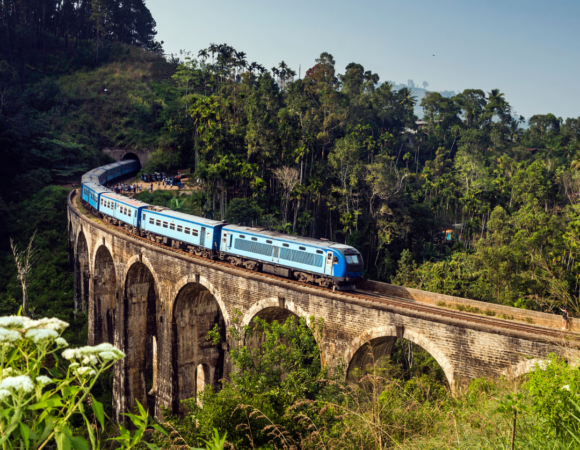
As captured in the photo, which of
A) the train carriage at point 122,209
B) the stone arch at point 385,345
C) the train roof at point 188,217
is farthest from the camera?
the train carriage at point 122,209

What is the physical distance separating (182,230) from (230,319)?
932cm

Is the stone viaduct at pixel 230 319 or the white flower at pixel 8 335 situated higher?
the white flower at pixel 8 335

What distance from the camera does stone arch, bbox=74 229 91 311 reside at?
138ft

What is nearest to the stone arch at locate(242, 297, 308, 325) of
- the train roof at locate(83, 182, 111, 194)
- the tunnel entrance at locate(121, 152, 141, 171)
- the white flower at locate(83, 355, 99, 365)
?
the white flower at locate(83, 355, 99, 365)

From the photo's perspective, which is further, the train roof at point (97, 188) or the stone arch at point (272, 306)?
the train roof at point (97, 188)

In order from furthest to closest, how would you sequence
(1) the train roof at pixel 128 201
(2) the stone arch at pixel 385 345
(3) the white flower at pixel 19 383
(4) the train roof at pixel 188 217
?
(1) the train roof at pixel 128 201, (4) the train roof at pixel 188 217, (2) the stone arch at pixel 385 345, (3) the white flower at pixel 19 383

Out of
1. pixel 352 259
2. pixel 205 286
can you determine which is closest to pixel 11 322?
pixel 352 259

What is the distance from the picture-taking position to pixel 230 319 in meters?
23.2

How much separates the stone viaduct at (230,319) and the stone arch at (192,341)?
66 millimetres

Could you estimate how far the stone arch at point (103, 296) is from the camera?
119ft

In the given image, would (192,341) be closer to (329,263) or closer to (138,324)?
(138,324)

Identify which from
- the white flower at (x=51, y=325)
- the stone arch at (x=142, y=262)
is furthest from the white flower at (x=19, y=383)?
the stone arch at (x=142, y=262)

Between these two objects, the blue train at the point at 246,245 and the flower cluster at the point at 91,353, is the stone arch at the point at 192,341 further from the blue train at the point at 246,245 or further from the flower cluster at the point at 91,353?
the flower cluster at the point at 91,353

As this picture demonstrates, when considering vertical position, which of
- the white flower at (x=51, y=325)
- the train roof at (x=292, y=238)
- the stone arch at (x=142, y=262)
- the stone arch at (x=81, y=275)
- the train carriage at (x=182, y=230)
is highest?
the white flower at (x=51, y=325)
